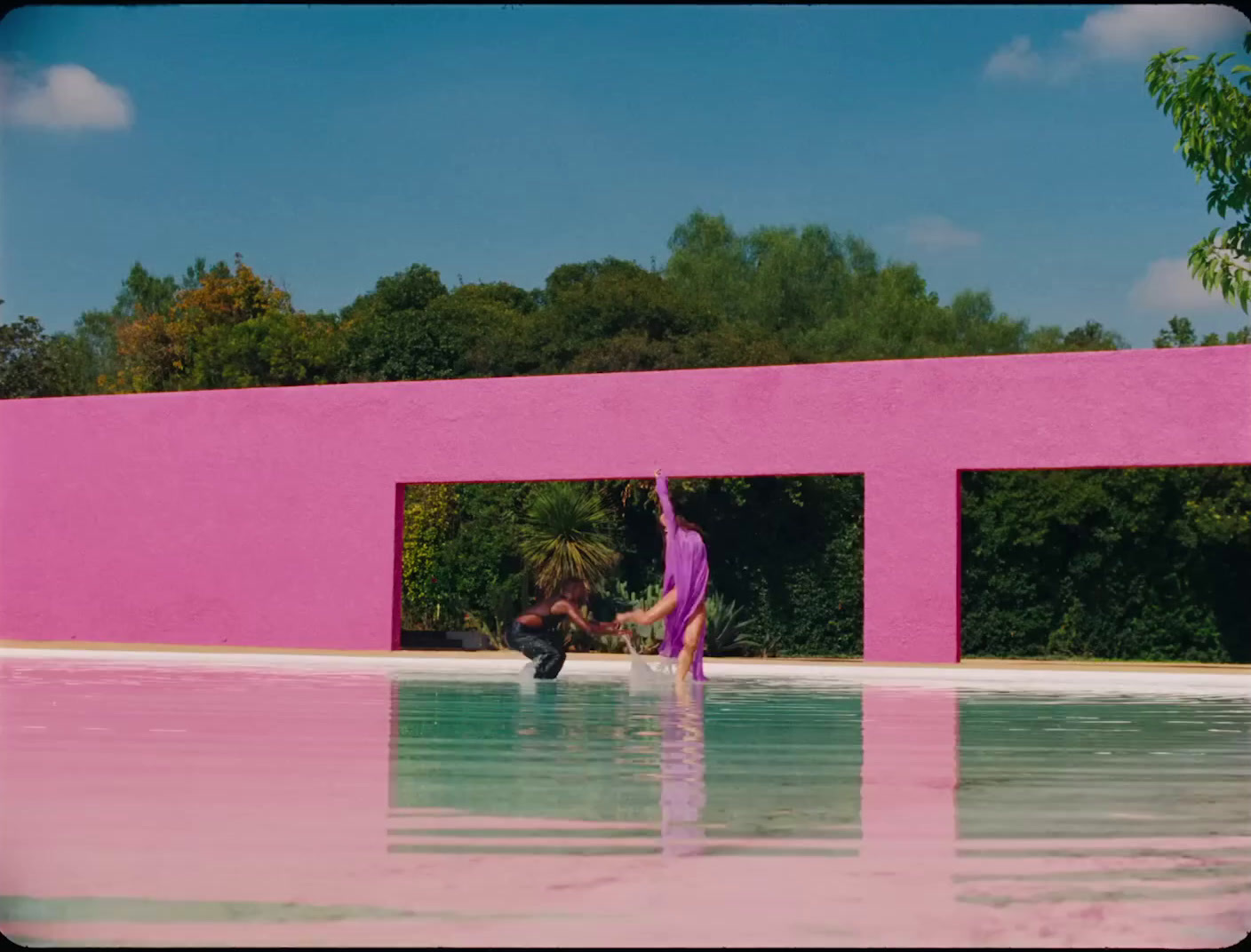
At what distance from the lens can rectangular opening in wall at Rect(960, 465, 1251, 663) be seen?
2705cm

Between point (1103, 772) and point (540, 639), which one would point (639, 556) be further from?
point (1103, 772)

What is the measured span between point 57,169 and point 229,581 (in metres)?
48.1

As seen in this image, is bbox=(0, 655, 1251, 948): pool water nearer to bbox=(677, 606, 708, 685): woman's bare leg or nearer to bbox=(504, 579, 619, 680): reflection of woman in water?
bbox=(677, 606, 708, 685): woman's bare leg

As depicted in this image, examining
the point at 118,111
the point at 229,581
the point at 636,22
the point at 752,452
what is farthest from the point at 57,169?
the point at 752,452

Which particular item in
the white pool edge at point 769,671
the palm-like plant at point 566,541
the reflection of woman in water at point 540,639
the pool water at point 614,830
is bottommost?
the pool water at point 614,830

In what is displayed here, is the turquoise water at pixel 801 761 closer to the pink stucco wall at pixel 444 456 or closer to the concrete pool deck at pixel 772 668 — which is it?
the concrete pool deck at pixel 772 668

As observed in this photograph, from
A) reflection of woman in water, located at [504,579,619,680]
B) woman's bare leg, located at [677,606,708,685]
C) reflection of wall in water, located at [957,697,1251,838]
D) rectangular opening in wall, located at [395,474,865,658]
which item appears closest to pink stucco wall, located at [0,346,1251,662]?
rectangular opening in wall, located at [395,474,865,658]

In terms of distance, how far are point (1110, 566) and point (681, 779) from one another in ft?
66.8

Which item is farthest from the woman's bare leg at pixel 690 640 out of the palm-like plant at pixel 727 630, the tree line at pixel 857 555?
the tree line at pixel 857 555

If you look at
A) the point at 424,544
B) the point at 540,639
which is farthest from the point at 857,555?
the point at 540,639

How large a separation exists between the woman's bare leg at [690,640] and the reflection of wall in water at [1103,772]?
3.25 meters

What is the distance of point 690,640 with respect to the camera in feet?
56.9

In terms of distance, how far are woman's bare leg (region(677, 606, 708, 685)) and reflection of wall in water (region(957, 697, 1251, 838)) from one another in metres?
3.25

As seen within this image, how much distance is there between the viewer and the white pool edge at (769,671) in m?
18.8
